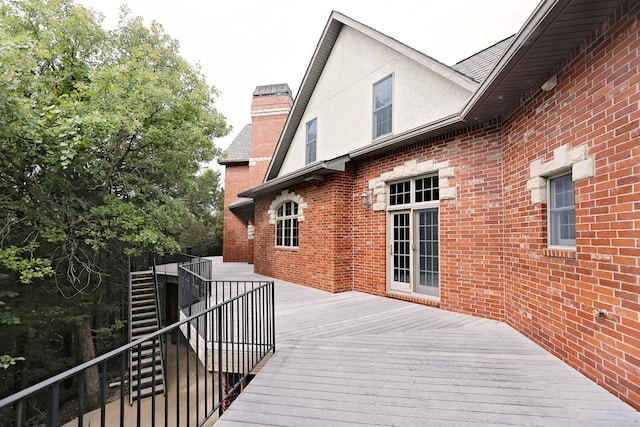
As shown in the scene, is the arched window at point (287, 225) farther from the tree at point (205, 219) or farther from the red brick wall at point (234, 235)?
the tree at point (205, 219)

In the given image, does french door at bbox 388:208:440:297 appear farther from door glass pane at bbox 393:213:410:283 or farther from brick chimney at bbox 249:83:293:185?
brick chimney at bbox 249:83:293:185

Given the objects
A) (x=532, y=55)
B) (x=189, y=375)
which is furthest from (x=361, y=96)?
(x=189, y=375)

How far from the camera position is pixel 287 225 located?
10.6 m

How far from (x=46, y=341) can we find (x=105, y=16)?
1356 cm

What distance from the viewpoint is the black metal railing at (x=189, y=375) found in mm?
1500

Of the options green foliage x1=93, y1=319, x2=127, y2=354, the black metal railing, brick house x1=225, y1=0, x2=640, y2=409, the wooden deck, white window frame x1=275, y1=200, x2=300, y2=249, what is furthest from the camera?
green foliage x1=93, y1=319, x2=127, y2=354

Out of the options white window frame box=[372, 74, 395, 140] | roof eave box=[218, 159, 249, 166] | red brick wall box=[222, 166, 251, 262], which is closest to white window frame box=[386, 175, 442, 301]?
white window frame box=[372, 74, 395, 140]

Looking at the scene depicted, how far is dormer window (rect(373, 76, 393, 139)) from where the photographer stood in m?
7.88

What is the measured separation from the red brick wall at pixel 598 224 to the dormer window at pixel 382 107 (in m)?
3.96

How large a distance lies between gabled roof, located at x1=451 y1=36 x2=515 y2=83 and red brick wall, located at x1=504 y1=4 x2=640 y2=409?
2.85 meters

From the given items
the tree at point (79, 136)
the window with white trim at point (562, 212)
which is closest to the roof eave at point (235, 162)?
the tree at point (79, 136)

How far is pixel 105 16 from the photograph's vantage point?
418 inches

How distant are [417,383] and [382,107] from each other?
677 cm

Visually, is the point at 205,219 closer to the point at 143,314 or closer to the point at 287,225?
the point at 143,314
